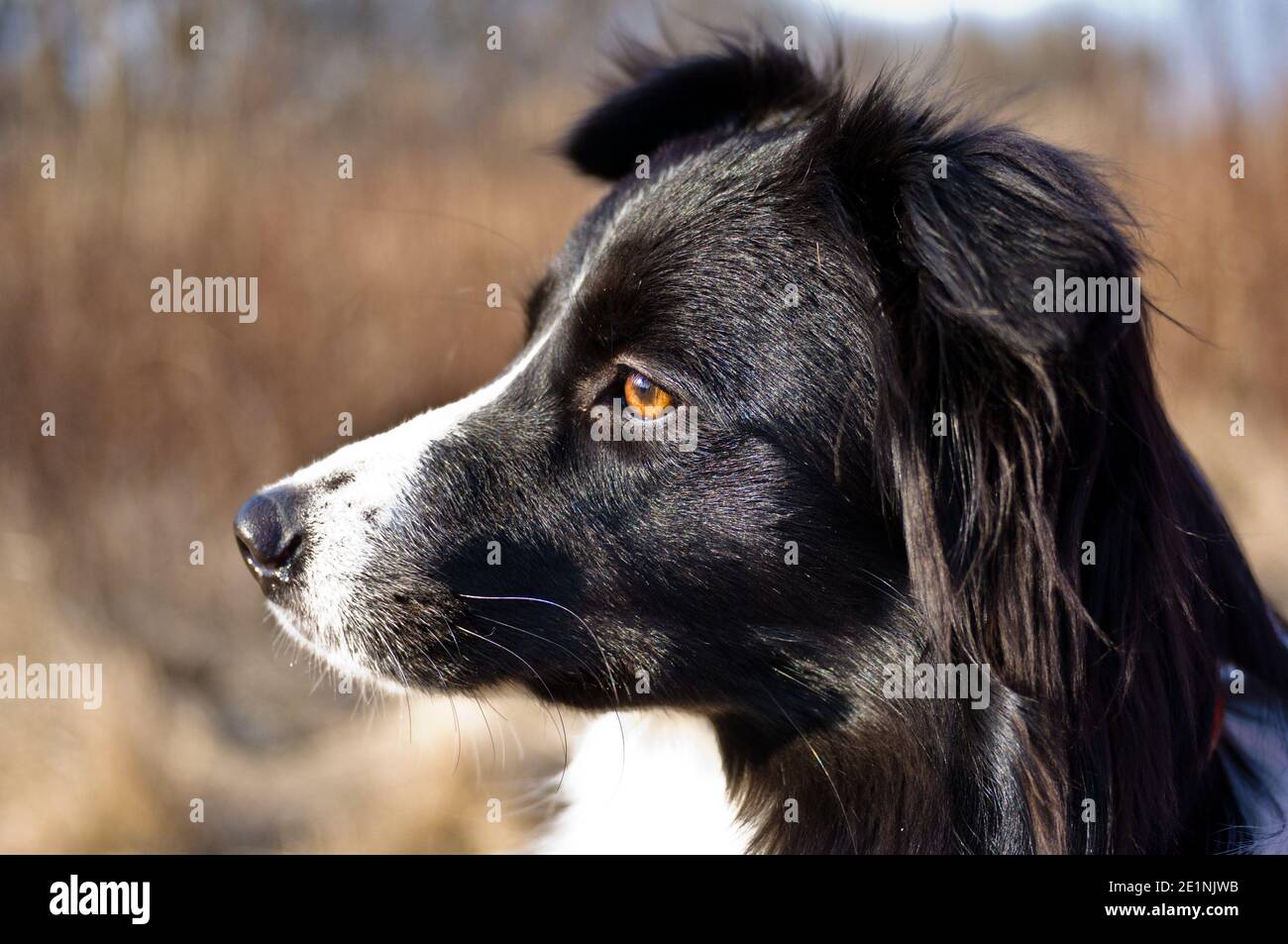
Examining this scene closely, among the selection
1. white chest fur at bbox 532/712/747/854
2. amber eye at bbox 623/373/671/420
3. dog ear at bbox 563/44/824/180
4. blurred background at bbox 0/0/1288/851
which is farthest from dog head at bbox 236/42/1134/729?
blurred background at bbox 0/0/1288/851

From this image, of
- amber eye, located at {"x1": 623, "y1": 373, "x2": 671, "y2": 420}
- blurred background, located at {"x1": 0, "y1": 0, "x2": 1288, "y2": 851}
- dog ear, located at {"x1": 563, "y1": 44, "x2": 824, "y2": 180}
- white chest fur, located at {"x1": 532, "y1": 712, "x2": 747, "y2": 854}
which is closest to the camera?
amber eye, located at {"x1": 623, "y1": 373, "x2": 671, "y2": 420}

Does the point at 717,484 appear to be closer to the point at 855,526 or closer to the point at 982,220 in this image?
the point at 855,526

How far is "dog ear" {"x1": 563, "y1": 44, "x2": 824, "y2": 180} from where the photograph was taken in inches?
122

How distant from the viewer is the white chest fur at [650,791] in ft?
8.92

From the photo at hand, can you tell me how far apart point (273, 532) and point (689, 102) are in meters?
1.75

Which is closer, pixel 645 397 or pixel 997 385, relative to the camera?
pixel 997 385

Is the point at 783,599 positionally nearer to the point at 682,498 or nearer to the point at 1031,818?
the point at 682,498

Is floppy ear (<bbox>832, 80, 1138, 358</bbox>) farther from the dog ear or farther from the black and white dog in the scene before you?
the dog ear

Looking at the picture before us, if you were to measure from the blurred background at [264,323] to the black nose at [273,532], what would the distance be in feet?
9.02

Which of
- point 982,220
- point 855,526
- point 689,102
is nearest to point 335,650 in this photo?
point 855,526

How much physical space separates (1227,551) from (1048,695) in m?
0.60

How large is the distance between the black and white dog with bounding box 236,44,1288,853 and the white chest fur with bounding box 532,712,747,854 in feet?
0.27

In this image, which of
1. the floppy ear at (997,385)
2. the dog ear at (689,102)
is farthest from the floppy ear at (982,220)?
the dog ear at (689,102)

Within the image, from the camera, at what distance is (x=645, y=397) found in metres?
2.38
